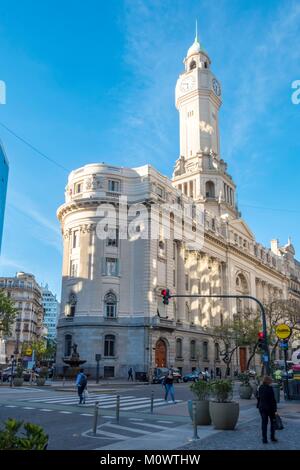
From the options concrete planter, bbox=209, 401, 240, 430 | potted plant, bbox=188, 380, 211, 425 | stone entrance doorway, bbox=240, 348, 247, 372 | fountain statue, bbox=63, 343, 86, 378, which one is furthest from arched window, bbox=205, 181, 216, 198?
concrete planter, bbox=209, 401, 240, 430

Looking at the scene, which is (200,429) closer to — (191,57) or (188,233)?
(188,233)

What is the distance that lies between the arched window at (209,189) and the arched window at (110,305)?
32.0 meters

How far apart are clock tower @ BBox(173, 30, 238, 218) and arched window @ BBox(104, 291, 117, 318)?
94.9 feet

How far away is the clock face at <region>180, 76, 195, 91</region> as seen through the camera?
81.2m

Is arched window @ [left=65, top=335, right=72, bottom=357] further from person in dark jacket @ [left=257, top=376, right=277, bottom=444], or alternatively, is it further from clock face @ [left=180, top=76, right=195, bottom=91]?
clock face @ [left=180, top=76, right=195, bottom=91]

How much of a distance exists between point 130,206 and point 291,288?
58342 mm

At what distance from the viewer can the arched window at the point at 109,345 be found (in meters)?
50.2

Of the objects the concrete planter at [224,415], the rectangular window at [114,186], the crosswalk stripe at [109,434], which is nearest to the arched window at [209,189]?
the rectangular window at [114,186]

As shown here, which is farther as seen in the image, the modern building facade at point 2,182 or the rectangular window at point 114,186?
the rectangular window at point 114,186

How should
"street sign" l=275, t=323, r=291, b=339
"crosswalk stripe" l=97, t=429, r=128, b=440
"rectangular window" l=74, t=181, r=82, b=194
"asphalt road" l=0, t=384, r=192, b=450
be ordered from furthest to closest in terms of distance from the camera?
"rectangular window" l=74, t=181, r=82, b=194 → "street sign" l=275, t=323, r=291, b=339 → "crosswalk stripe" l=97, t=429, r=128, b=440 → "asphalt road" l=0, t=384, r=192, b=450

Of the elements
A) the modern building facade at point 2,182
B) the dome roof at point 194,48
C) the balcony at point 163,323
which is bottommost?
the balcony at point 163,323

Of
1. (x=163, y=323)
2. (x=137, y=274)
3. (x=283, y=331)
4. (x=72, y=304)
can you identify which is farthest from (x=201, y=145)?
(x=283, y=331)

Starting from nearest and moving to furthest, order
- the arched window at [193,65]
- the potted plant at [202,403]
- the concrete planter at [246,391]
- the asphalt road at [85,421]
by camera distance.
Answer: the asphalt road at [85,421]
the potted plant at [202,403]
the concrete planter at [246,391]
the arched window at [193,65]

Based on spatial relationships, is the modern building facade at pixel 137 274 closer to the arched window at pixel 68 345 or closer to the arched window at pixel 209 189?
the arched window at pixel 68 345
